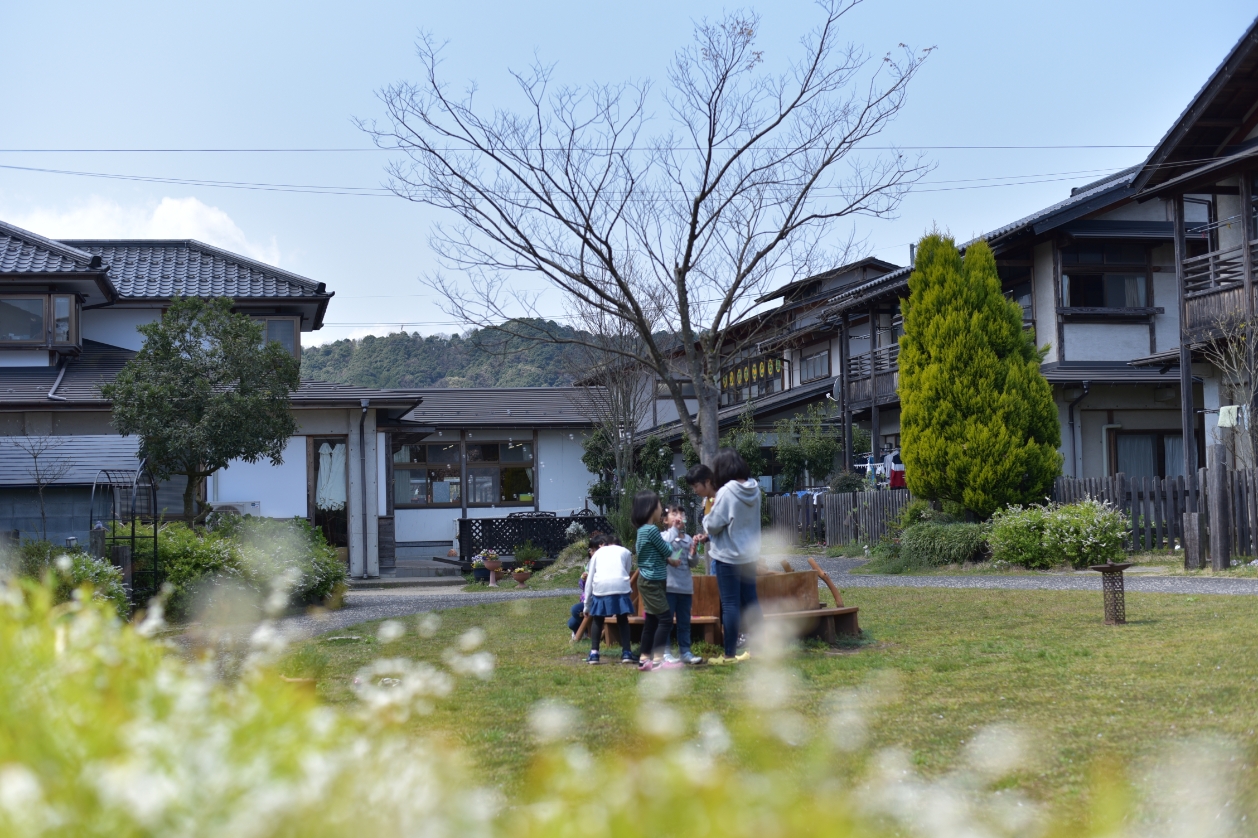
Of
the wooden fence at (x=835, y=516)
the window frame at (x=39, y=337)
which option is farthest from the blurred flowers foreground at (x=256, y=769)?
the window frame at (x=39, y=337)

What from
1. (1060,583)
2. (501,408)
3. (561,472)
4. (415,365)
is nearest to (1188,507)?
(1060,583)

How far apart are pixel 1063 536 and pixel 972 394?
3.27m

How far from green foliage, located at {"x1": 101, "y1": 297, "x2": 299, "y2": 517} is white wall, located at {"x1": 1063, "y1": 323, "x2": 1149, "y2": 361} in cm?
1515

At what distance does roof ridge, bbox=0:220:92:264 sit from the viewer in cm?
2134

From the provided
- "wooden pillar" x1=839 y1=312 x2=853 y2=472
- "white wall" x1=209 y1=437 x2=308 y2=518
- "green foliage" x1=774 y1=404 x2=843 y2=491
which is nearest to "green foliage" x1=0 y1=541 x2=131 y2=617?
"white wall" x1=209 y1=437 x2=308 y2=518

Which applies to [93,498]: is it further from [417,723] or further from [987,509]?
[987,509]

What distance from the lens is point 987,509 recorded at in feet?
61.5

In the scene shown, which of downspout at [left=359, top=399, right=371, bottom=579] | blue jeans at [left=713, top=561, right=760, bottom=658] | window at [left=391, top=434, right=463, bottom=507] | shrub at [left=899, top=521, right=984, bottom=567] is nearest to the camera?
blue jeans at [left=713, top=561, right=760, bottom=658]

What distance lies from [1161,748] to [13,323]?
20.9 meters

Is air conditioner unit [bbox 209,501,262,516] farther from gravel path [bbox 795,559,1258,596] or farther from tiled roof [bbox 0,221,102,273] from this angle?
gravel path [bbox 795,559,1258,596]

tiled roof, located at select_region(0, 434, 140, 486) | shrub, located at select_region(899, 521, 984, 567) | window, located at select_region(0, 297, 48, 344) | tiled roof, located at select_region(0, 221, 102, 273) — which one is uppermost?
tiled roof, located at select_region(0, 221, 102, 273)

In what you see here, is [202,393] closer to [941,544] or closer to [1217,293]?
[941,544]

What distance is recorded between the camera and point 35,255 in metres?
21.7

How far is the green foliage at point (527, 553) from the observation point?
21766 millimetres
